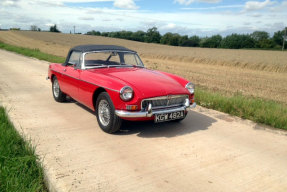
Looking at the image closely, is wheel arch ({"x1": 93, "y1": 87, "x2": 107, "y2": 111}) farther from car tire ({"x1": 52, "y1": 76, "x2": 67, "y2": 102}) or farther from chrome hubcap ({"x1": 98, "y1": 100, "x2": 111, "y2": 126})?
car tire ({"x1": 52, "y1": 76, "x2": 67, "y2": 102})

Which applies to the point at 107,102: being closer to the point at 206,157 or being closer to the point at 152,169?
the point at 152,169

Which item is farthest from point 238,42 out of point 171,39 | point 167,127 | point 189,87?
point 167,127

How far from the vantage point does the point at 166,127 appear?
4824 mm

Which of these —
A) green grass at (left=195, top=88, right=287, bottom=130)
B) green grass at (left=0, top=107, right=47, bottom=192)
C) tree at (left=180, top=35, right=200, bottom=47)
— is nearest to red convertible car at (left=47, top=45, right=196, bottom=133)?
green grass at (left=0, top=107, right=47, bottom=192)

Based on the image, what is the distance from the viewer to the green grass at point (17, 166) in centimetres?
263

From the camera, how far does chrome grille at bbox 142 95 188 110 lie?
4.07 m

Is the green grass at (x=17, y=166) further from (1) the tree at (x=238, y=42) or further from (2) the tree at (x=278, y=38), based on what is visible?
(2) the tree at (x=278, y=38)

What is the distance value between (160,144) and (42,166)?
171cm

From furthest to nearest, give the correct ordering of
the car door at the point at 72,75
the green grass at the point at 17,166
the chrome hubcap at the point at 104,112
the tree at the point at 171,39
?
the tree at the point at 171,39, the car door at the point at 72,75, the chrome hubcap at the point at 104,112, the green grass at the point at 17,166

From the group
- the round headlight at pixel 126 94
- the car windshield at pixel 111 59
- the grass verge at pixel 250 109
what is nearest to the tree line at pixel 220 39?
the grass verge at pixel 250 109

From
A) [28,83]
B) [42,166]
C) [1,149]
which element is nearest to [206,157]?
[42,166]

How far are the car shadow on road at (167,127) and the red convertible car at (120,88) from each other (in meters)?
0.31

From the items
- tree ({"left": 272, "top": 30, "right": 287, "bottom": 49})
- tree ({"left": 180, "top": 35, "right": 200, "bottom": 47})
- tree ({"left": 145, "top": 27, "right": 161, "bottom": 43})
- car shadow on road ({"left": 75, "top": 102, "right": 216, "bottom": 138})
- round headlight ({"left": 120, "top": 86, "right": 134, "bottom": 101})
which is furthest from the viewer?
tree ({"left": 145, "top": 27, "right": 161, "bottom": 43})

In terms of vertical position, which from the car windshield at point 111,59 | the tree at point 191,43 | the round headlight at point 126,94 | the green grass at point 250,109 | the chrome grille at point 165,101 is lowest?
the green grass at point 250,109
